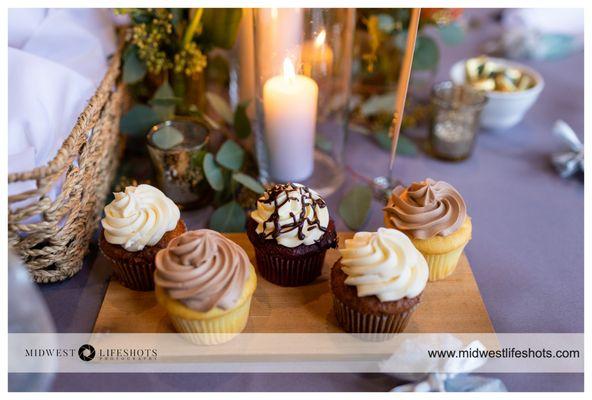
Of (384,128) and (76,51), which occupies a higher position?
(76,51)

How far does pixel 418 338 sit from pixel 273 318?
0.85 feet

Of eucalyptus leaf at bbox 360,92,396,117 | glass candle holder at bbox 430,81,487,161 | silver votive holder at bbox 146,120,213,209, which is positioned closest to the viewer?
silver votive holder at bbox 146,120,213,209

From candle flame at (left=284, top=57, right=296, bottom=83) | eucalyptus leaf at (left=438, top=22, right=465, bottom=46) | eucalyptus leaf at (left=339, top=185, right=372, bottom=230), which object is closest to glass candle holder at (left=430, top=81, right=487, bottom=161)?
eucalyptus leaf at (left=438, top=22, right=465, bottom=46)

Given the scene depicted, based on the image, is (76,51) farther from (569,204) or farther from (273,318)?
(569,204)

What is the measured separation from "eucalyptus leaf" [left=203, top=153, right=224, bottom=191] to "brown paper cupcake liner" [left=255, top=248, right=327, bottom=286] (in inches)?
9.9

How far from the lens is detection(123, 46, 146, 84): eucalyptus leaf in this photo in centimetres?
131

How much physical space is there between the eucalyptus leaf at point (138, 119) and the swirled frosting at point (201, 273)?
1.71 ft

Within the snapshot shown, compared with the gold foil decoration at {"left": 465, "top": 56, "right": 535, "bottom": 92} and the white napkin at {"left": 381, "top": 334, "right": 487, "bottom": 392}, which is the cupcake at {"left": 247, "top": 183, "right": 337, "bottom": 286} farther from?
the gold foil decoration at {"left": 465, "top": 56, "right": 535, "bottom": 92}

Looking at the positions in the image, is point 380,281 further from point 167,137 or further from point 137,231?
point 167,137

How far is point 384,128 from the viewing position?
63.0 inches

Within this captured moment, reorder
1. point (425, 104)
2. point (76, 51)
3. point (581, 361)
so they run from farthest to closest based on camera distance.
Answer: point (425, 104) < point (76, 51) < point (581, 361)

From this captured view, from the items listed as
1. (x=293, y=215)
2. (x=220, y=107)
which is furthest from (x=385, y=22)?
(x=293, y=215)

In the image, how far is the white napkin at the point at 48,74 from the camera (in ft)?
3.51
